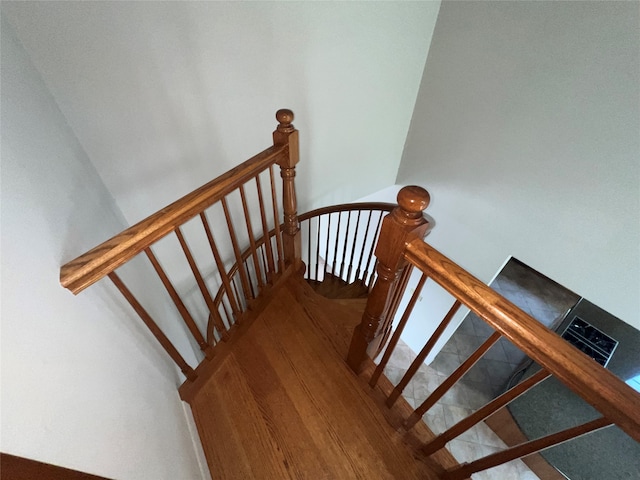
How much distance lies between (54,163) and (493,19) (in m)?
2.90

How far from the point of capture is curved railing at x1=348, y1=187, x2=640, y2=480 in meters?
0.53

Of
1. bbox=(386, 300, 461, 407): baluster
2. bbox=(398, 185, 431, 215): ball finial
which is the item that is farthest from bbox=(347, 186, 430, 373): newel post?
bbox=(386, 300, 461, 407): baluster

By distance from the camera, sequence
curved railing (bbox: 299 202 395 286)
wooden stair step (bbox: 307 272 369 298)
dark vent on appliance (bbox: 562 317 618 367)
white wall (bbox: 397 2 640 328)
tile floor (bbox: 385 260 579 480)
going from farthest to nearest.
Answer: dark vent on appliance (bbox: 562 317 618 367), tile floor (bbox: 385 260 579 480), wooden stair step (bbox: 307 272 369 298), curved railing (bbox: 299 202 395 286), white wall (bbox: 397 2 640 328)

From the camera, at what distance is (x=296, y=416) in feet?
4.37

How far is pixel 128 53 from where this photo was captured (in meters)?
1.30

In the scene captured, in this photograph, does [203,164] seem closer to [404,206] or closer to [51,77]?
[51,77]

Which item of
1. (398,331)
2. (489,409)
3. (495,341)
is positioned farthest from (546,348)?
(398,331)

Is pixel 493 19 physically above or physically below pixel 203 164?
above

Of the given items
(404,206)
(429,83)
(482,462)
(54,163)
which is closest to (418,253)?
(404,206)

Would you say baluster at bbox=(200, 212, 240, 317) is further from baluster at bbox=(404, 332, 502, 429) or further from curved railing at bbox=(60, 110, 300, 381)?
baluster at bbox=(404, 332, 502, 429)

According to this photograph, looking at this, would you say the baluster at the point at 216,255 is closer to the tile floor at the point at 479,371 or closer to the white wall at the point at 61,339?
the white wall at the point at 61,339

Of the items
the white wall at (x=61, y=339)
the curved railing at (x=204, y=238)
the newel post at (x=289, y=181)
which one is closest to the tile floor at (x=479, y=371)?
the newel post at (x=289, y=181)

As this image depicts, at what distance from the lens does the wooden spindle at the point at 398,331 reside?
871 mm

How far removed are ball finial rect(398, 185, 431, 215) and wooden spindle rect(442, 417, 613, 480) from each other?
21.5 inches
